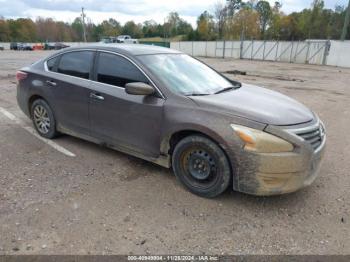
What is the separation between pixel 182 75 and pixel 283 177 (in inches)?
69.9

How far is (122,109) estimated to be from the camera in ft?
12.1

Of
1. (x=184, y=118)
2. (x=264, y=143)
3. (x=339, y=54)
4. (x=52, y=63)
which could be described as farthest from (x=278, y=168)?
(x=339, y=54)

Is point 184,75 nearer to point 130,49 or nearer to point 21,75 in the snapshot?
point 130,49

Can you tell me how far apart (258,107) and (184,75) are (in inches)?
43.9

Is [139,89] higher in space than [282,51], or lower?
higher

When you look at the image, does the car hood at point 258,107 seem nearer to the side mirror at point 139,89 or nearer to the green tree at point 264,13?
the side mirror at point 139,89

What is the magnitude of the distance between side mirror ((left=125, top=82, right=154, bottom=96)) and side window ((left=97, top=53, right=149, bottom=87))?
0.16 meters

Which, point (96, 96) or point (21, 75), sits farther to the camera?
point (21, 75)

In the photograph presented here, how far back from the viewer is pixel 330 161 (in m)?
4.34

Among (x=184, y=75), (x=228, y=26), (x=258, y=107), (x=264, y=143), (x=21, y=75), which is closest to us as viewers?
(x=264, y=143)

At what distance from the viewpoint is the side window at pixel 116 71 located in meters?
3.67

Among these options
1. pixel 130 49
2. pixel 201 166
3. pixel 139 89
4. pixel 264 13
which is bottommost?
pixel 201 166

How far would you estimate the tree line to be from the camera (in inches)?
2366

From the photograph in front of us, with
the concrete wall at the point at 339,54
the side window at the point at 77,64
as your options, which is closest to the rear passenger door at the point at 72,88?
the side window at the point at 77,64
